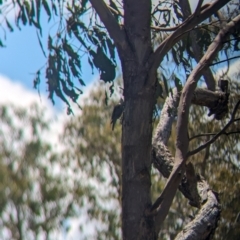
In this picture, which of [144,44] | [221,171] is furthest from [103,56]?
[221,171]

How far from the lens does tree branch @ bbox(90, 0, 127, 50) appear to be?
5.38 meters

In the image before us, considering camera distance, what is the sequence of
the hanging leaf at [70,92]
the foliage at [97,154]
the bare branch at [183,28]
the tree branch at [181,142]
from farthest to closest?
the foliage at [97,154] → the hanging leaf at [70,92] → the bare branch at [183,28] → the tree branch at [181,142]

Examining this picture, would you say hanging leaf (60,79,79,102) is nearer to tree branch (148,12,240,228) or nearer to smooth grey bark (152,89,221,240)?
smooth grey bark (152,89,221,240)

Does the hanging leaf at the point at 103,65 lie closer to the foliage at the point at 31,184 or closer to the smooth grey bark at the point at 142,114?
the smooth grey bark at the point at 142,114

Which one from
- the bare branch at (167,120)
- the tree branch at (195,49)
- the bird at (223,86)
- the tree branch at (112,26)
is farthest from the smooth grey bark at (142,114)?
the tree branch at (195,49)

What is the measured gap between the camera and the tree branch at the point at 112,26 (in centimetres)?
538

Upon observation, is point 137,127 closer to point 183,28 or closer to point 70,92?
point 183,28

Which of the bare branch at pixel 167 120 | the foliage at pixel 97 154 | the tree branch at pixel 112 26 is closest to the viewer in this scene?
the tree branch at pixel 112 26

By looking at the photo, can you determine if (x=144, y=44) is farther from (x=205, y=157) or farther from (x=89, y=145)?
(x=89, y=145)

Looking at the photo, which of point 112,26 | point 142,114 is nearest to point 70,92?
point 112,26

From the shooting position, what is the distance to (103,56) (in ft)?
19.5

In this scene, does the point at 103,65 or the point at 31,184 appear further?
the point at 31,184

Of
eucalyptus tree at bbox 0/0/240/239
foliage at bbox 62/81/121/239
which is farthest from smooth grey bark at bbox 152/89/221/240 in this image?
foliage at bbox 62/81/121/239

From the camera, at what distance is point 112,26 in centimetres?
539
